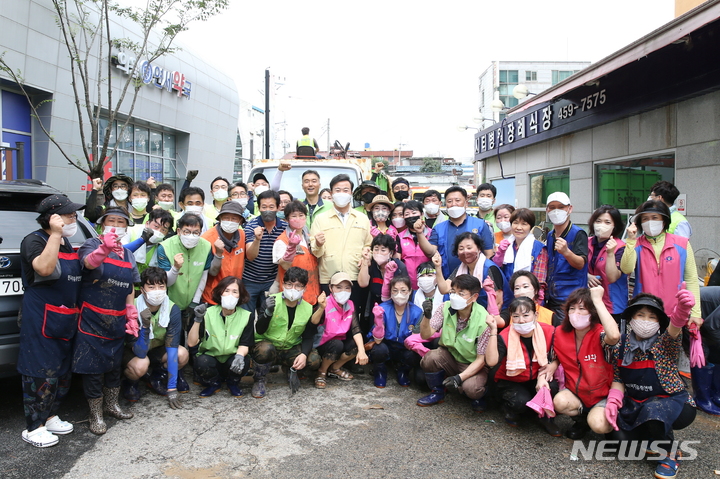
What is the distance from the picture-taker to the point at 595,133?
9.04 meters

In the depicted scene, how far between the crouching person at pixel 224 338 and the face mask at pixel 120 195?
5.86 ft

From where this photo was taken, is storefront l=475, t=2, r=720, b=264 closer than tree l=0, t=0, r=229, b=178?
Yes

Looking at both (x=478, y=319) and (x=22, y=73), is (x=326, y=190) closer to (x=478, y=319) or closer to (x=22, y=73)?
(x=478, y=319)

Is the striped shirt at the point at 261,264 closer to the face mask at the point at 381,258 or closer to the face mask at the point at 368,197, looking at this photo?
the face mask at the point at 381,258

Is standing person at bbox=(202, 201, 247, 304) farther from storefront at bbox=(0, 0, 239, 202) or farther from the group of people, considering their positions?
storefront at bbox=(0, 0, 239, 202)

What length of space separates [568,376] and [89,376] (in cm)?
345

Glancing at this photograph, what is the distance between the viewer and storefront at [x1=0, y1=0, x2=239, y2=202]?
36.5ft

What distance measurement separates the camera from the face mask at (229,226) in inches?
193

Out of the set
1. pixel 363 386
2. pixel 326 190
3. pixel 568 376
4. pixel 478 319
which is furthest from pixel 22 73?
pixel 568 376

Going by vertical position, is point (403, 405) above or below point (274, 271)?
below

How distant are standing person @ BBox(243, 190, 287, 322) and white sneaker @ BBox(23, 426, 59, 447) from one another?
1.89 metres

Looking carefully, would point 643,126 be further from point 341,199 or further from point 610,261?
point 341,199

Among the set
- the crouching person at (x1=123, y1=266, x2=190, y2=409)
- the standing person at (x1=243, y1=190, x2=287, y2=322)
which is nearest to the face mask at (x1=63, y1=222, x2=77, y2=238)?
the crouching person at (x1=123, y1=266, x2=190, y2=409)

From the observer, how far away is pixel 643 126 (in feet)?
25.1
